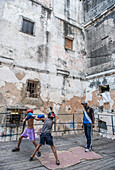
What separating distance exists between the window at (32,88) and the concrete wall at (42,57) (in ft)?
0.82

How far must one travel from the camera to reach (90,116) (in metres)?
4.24

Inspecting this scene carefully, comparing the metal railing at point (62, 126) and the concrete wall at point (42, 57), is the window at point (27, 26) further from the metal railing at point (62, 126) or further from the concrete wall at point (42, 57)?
the metal railing at point (62, 126)

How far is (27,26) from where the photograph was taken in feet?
25.5

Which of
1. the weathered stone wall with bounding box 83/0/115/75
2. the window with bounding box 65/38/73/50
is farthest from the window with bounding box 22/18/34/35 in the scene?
the weathered stone wall with bounding box 83/0/115/75

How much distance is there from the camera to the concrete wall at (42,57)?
21.7ft

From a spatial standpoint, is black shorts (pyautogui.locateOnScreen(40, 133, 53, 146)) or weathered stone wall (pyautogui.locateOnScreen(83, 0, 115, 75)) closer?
black shorts (pyautogui.locateOnScreen(40, 133, 53, 146))

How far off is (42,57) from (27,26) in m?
2.27

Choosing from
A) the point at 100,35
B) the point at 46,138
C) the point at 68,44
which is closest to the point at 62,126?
the point at 46,138

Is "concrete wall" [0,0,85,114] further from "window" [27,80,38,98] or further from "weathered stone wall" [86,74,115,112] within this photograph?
"weathered stone wall" [86,74,115,112]

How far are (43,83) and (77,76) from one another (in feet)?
10.1

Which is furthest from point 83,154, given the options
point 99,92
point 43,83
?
point 99,92

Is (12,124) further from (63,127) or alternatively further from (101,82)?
(101,82)

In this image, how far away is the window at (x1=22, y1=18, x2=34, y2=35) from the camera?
7.68 meters

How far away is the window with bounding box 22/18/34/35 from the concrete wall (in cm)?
26
